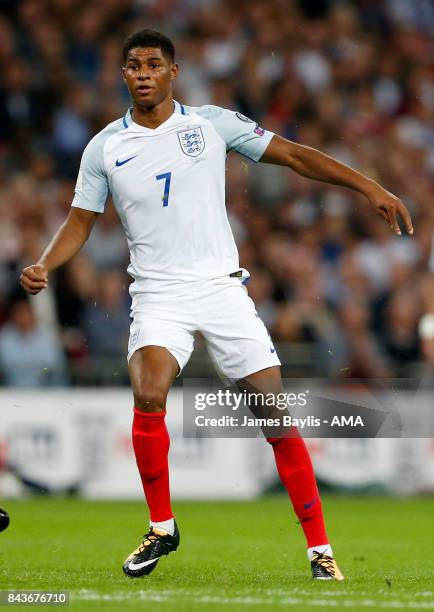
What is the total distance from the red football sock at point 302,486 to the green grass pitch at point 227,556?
24cm

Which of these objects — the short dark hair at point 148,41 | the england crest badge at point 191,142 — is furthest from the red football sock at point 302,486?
the short dark hair at point 148,41

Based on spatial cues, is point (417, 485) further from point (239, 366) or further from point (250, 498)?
point (239, 366)

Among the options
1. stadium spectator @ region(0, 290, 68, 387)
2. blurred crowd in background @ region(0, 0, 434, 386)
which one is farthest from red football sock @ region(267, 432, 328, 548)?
stadium spectator @ region(0, 290, 68, 387)

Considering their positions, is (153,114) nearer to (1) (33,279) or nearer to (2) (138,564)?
(1) (33,279)

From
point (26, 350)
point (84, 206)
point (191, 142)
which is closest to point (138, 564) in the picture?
point (84, 206)

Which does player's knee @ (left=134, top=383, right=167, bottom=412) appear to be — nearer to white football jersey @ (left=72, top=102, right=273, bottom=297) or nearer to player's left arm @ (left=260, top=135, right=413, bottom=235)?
white football jersey @ (left=72, top=102, right=273, bottom=297)

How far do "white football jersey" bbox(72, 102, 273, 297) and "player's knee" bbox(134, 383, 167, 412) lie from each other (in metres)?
0.49

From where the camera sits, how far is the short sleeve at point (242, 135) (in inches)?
258

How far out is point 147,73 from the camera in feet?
21.0

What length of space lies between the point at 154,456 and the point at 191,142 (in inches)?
59.3

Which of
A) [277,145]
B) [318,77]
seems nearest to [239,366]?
[277,145]

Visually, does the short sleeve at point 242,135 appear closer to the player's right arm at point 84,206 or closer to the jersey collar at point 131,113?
the jersey collar at point 131,113

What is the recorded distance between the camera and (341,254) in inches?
545

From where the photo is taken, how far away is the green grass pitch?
18.6 ft
